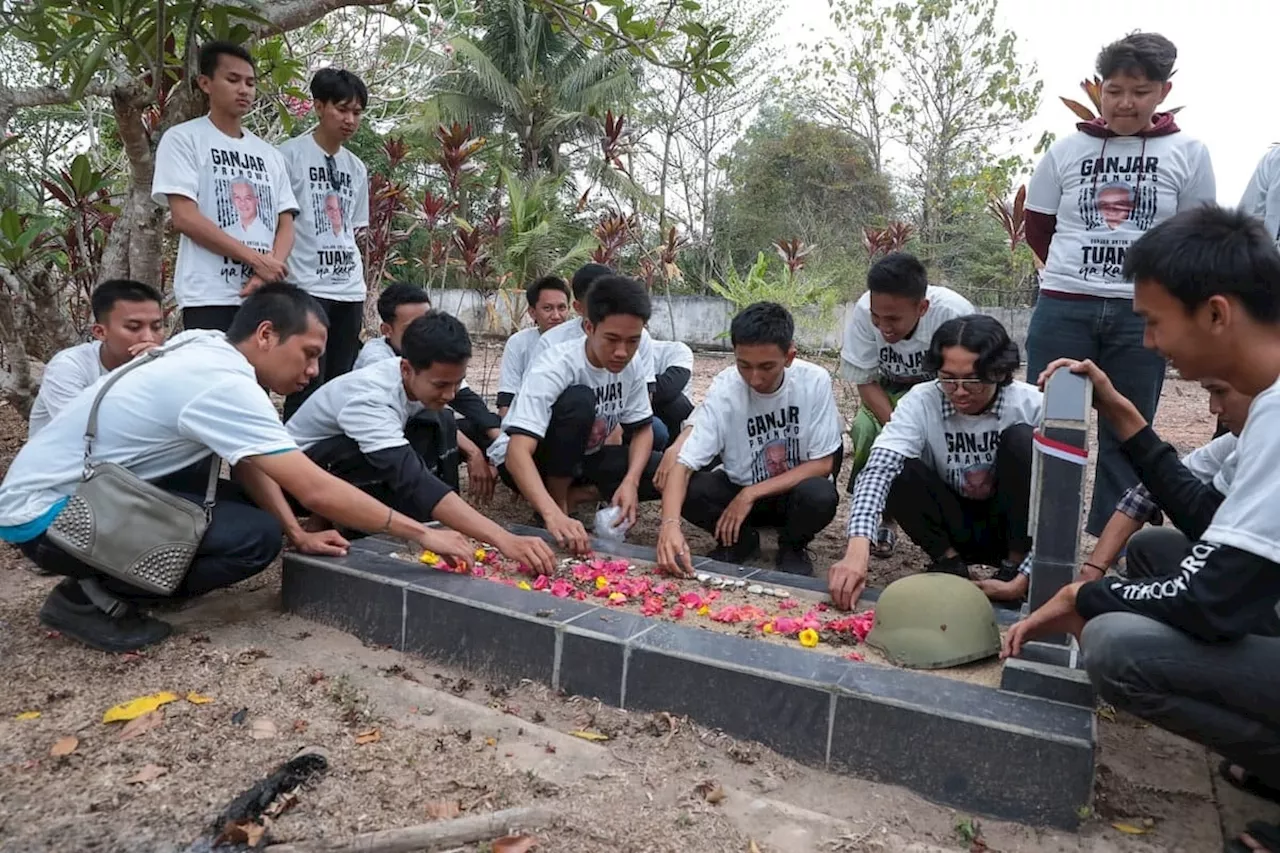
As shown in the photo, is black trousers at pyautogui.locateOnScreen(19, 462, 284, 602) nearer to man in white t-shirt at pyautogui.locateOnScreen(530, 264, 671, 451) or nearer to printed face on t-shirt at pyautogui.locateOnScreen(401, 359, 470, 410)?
printed face on t-shirt at pyautogui.locateOnScreen(401, 359, 470, 410)

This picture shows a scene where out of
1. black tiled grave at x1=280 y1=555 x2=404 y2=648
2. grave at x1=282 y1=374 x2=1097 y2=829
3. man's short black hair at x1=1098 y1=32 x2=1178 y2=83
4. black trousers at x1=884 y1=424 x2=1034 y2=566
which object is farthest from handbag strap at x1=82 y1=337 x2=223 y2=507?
man's short black hair at x1=1098 y1=32 x2=1178 y2=83

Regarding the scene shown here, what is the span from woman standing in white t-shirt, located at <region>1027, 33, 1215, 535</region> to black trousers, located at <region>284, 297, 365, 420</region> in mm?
3146

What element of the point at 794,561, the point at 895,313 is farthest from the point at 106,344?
the point at 895,313

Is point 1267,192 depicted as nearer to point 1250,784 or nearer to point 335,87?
point 1250,784

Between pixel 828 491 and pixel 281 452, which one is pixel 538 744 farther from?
pixel 828 491

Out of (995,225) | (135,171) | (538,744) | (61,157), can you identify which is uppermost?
(995,225)

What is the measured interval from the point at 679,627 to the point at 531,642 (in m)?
0.43

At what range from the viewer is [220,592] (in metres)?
3.63

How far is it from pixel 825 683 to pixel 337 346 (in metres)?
3.20

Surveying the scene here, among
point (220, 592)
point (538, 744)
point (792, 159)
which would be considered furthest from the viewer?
point (792, 159)

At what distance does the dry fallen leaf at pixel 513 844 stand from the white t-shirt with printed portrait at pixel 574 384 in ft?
7.56

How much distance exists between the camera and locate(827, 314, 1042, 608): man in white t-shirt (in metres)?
3.33

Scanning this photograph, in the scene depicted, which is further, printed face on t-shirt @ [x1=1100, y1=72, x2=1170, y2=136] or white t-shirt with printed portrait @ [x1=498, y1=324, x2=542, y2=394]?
white t-shirt with printed portrait @ [x1=498, y1=324, x2=542, y2=394]

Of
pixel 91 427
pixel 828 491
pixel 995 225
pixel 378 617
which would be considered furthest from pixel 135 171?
pixel 995 225
